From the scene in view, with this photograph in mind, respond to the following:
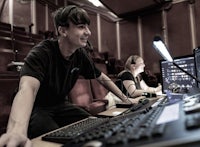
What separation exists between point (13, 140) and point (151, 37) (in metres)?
3.98

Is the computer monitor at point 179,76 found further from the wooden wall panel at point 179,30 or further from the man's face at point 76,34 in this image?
the wooden wall panel at point 179,30

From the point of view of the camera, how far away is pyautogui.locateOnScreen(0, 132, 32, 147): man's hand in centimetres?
37

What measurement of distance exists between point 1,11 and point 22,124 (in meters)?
3.02

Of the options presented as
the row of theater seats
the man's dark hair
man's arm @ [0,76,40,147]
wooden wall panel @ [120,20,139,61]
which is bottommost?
man's arm @ [0,76,40,147]

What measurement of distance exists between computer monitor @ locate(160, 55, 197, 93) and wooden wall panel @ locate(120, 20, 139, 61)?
288 centimetres

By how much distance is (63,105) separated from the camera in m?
0.83

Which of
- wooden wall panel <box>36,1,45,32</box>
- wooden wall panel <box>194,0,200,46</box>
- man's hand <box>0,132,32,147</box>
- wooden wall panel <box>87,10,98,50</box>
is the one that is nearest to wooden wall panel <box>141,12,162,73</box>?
wooden wall panel <box>194,0,200,46</box>

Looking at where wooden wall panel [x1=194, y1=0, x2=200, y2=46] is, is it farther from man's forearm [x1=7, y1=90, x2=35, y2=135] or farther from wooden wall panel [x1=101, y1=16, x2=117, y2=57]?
man's forearm [x1=7, y1=90, x2=35, y2=135]

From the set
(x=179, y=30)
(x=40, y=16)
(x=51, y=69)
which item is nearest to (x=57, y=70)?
(x=51, y=69)

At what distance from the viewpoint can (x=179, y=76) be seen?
4.35 ft

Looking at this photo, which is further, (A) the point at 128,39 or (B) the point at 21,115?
(A) the point at 128,39

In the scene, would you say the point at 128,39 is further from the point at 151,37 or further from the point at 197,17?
the point at 197,17

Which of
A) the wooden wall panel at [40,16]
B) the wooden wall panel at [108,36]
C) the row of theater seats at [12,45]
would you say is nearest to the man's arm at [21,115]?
the row of theater seats at [12,45]

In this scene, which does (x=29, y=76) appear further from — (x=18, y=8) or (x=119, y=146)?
(x=18, y=8)
